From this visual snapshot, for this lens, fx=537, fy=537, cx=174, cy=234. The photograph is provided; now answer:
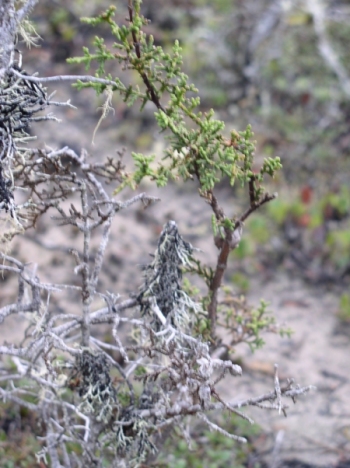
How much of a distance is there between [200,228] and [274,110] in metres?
1.94

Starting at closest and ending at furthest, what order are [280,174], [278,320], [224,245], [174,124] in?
[174,124] → [224,245] → [278,320] → [280,174]

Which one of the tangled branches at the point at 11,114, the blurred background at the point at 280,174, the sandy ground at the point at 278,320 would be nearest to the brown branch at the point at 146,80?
the tangled branches at the point at 11,114

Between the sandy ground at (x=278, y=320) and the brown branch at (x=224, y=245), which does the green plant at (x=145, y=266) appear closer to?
the brown branch at (x=224, y=245)

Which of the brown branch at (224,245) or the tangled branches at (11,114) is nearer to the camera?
the tangled branches at (11,114)

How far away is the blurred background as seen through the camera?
3.41 meters

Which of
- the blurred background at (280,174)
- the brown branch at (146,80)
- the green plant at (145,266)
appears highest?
the blurred background at (280,174)

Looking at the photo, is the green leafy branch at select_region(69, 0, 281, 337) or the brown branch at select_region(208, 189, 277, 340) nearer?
the green leafy branch at select_region(69, 0, 281, 337)

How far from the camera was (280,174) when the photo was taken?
19.0ft

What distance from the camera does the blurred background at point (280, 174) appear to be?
3.41 m

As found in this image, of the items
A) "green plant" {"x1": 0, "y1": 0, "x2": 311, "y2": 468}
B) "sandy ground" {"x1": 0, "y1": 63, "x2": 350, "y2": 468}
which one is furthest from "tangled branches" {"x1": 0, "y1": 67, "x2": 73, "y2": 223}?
"sandy ground" {"x1": 0, "y1": 63, "x2": 350, "y2": 468}

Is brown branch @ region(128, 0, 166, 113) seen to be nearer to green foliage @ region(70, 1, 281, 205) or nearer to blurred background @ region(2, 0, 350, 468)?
green foliage @ region(70, 1, 281, 205)

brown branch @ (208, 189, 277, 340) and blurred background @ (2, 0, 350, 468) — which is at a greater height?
blurred background @ (2, 0, 350, 468)

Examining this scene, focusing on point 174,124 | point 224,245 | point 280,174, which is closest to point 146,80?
point 174,124

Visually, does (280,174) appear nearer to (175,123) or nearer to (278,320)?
(278,320)
